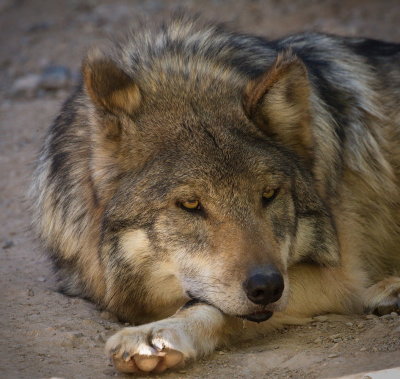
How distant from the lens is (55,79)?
946 cm

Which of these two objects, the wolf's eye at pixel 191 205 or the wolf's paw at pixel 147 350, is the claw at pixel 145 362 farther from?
the wolf's eye at pixel 191 205

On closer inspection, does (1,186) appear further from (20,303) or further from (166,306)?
(166,306)

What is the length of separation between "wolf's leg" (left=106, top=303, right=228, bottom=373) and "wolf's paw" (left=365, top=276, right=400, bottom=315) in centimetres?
100

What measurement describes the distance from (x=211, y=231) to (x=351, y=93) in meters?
1.77

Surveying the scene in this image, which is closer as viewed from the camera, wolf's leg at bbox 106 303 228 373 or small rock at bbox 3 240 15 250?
wolf's leg at bbox 106 303 228 373

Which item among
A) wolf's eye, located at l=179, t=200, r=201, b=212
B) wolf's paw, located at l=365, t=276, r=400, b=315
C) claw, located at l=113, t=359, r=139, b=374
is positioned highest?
wolf's eye, located at l=179, t=200, r=201, b=212

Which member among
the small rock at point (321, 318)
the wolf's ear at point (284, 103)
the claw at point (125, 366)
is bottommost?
the small rock at point (321, 318)

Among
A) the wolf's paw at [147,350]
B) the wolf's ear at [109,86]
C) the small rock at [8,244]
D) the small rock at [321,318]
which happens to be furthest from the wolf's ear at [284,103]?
the small rock at [8,244]

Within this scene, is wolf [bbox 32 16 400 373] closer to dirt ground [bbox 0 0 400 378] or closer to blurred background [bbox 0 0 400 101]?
dirt ground [bbox 0 0 400 378]

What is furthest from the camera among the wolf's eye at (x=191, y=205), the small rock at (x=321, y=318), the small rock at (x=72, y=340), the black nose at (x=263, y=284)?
the small rock at (x=321, y=318)

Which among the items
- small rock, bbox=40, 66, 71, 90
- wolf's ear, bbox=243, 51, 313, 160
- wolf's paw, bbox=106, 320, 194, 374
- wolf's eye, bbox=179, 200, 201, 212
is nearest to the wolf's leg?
wolf's paw, bbox=106, 320, 194, 374

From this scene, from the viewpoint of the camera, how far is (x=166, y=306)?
13.4 feet

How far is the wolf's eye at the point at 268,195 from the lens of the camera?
3754 mm

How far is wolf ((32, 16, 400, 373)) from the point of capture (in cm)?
359
